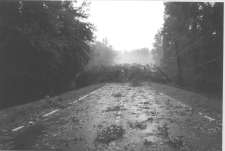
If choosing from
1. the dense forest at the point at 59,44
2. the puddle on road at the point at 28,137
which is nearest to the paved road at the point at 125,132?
the puddle on road at the point at 28,137

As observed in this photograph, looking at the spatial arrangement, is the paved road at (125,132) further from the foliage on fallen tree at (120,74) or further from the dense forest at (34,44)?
the foliage on fallen tree at (120,74)

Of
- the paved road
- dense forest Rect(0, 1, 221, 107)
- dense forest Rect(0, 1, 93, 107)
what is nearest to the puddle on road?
the paved road

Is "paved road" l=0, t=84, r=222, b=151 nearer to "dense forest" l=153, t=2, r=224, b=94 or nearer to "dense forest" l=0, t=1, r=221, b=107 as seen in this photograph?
"dense forest" l=0, t=1, r=221, b=107

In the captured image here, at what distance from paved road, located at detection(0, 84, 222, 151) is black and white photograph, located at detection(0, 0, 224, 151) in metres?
0.02

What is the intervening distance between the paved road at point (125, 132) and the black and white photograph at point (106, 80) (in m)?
0.02

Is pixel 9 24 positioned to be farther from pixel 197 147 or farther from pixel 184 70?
pixel 184 70

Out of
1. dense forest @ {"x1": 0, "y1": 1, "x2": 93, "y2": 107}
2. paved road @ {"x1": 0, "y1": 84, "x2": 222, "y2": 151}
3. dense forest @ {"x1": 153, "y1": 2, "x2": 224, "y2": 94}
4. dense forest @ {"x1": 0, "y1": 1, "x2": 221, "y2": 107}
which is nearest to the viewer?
paved road @ {"x1": 0, "y1": 84, "x2": 222, "y2": 151}

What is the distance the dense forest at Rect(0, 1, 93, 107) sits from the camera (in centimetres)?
953

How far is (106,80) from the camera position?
18953mm

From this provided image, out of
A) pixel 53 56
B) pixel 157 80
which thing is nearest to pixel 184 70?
pixel 157 80

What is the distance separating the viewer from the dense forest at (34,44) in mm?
9531

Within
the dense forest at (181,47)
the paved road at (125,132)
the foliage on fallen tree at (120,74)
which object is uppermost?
the dense forest at (181,47)

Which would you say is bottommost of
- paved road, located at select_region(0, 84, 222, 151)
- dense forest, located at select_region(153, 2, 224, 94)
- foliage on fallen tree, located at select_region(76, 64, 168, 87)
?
paved road, located at select_region(0, 84, 222, 151)

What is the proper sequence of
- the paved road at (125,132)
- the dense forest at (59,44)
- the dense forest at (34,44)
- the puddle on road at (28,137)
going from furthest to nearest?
the dense forest at (34,44) < the dense forest at (59,44) < the puddle on road at (28,137) < the paved road at (125,132)
